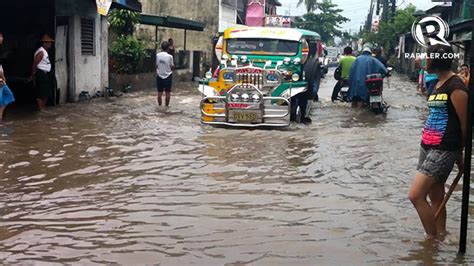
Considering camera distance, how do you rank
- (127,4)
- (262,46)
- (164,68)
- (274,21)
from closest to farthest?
1. (262,46)
2. (164,68)
3. (127,4)
4. (274,21)

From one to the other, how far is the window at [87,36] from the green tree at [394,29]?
2630 centimetres

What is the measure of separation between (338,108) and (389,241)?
10984 mm

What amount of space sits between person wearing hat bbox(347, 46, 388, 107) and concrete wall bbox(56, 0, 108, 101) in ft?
23.2

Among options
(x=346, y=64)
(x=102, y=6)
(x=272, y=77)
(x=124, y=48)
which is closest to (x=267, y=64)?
(x=272, y=77)

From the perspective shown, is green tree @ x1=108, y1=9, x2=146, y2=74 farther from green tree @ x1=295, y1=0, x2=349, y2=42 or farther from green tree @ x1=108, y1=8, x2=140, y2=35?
green tree @ x1=295, y1=0, x2=349, y2=42

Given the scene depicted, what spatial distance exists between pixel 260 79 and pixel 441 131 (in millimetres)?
7012

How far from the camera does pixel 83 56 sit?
1608 centimetres

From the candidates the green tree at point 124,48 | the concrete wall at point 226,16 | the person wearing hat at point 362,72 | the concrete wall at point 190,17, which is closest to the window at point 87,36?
the green tree at point 124,48

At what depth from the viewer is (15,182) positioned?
7.03 m

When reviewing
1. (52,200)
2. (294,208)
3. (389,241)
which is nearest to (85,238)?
(52,200)

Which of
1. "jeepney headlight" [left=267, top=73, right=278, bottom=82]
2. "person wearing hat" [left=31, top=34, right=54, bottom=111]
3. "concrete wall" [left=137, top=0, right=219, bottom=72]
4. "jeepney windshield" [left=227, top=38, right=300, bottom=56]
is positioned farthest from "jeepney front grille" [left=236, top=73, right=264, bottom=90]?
"concrete wall" [left=137, top=0, right=219, bottom=72]

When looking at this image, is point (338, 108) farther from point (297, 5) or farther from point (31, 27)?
point (297, 5)

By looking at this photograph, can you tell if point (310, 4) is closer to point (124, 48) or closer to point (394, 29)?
point (394, 29)

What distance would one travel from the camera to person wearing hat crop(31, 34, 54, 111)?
41.0ft
